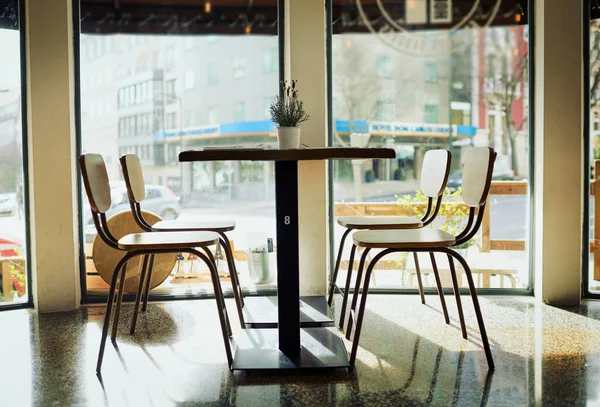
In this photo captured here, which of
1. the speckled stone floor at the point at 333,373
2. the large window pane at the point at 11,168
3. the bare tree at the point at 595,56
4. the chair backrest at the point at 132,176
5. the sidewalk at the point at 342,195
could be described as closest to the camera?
the speckled stone floor at the point at 333,373

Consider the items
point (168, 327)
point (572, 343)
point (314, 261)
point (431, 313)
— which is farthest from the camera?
point (314, 261)

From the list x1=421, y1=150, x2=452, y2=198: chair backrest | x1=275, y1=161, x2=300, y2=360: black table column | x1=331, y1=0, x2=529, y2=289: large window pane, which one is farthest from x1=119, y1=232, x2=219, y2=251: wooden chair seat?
x1=331, y1=0, x2=529, y2=289: large window pane

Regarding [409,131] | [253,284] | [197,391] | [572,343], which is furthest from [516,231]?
[197,391]

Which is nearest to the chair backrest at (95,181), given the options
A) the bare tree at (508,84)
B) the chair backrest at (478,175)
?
the chair backrest at (478,175)

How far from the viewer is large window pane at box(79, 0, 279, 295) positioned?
416 cm

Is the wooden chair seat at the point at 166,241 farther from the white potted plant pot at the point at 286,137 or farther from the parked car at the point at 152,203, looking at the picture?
the parked car at the point at 152,203

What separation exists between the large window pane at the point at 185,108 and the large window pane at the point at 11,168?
1.31ft

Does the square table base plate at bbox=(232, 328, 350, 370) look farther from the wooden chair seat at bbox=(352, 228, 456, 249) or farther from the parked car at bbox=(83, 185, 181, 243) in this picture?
the parked car at bbox=(83, 185, 181, 243)

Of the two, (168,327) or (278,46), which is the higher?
(278,46)

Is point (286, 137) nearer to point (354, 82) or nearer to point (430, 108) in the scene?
point (354, 82)

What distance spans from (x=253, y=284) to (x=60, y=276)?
1.26 m

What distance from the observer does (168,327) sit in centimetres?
347

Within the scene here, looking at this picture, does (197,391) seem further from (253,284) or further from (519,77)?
(519,77)

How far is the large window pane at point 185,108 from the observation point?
416 cm
